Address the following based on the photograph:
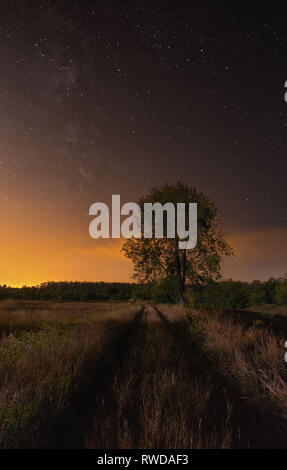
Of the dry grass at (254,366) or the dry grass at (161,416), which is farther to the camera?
Result: the dry grass at (254,366)

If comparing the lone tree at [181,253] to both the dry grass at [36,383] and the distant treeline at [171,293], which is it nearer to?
the distant treeline at [171,293]

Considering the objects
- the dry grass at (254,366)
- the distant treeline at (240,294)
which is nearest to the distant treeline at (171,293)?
the distant treeline at (240,294)

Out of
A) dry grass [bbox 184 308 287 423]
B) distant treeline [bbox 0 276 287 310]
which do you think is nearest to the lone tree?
distant treeline [bbox 0 276 287 310]

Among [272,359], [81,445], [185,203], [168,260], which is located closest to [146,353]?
[272,359]

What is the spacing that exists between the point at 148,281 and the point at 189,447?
67.0ft

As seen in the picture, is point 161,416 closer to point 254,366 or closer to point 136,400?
point 136,400

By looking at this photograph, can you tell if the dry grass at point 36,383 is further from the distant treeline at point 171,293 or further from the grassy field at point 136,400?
the distant treeline at point 171,293

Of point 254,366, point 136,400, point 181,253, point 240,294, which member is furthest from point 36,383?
point 240,294

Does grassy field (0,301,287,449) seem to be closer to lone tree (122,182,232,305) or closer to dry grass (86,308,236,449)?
dry grass (86,308,236,449)

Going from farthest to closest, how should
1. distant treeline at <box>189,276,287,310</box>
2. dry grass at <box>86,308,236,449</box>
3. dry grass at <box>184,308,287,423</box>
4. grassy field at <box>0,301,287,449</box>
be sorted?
distant treeline at <box>189,276,287,310</box>, dry grass at <box>184,308,287,423</box>, grassy field at <box>0,301,287,449</box>, dry grass at <box>86,308,236,449</box>

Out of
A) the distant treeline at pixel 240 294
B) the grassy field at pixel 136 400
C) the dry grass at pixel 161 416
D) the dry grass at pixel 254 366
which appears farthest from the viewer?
the distant treeline at pixel 240 294


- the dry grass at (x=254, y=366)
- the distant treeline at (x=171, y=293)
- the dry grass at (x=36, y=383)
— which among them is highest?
the dry grass at (x=36, y=383)

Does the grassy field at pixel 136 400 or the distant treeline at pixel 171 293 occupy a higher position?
the grassy field at pixel 136 400

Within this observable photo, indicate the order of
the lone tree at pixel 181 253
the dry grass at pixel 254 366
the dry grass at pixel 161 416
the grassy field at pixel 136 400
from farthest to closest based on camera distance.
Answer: the lone tree at pixel 181 253
the dry grass at pixel 254 366
the grassy field at pixel 136 400
the dry grass at pixel 161 416
